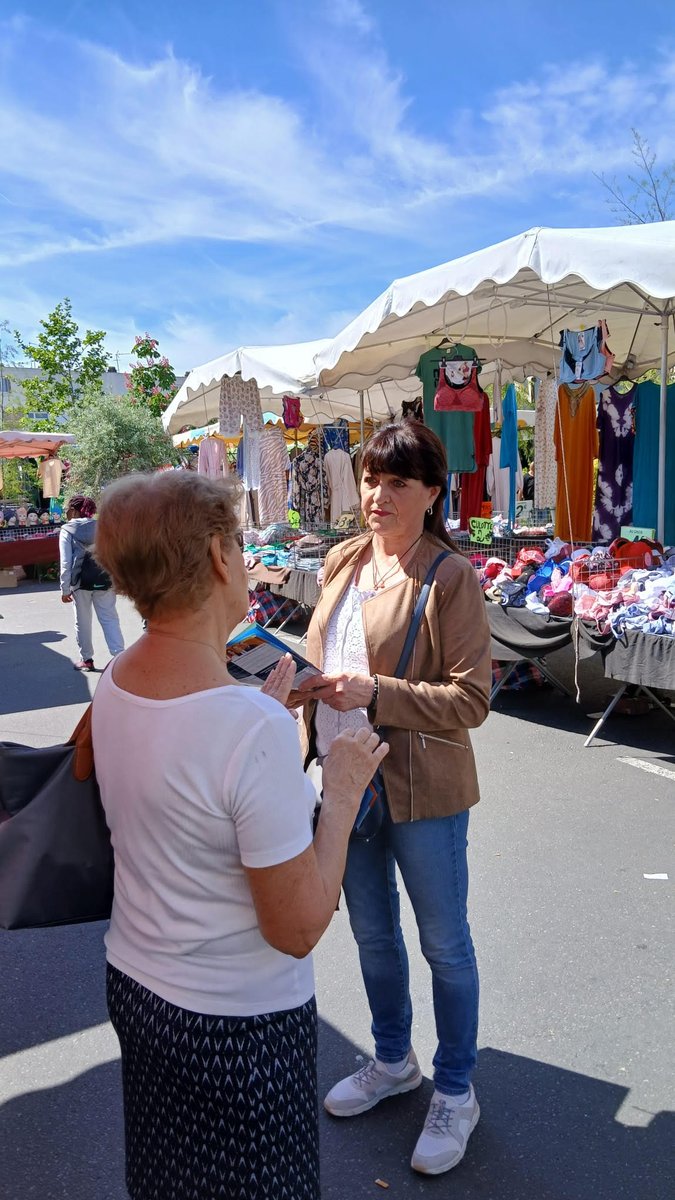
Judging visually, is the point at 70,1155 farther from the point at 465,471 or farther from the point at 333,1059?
the point at 465,471

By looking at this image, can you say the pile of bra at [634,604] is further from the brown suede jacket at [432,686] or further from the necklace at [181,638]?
the necklace at [181,638]

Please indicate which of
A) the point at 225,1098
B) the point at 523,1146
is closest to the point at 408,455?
the point at 225,1098

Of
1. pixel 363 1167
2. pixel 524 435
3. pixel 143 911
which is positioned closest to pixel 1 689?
pixel 363 1167

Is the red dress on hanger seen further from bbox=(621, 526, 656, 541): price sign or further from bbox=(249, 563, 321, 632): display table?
bbox=(621, 526, 656, 541): price sign

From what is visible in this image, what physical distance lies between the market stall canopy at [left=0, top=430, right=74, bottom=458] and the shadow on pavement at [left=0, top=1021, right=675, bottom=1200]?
49.0 ft

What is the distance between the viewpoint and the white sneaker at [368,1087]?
2277mm

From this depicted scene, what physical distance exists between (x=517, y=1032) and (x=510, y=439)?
261 inches

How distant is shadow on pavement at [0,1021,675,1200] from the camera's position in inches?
81.2

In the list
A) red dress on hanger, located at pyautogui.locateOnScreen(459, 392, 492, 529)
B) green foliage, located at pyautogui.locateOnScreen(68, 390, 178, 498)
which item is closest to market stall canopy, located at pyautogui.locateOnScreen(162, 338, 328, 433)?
red dress on hanger, located at pyautogui.locateOnScreen(459, 392, 492, 529)

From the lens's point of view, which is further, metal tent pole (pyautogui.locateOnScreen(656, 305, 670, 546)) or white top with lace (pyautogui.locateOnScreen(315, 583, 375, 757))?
metal tent pole (pyautogui.locateOnScreen(656, 305, 670, 546))

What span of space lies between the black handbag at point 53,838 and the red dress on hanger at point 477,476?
7008mm

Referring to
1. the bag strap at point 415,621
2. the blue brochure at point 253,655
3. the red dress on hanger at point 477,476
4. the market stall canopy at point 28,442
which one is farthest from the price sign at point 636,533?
the market stall canopy at point 28,442

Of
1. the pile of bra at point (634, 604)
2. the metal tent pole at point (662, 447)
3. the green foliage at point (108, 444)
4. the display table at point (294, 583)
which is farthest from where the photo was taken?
the green foliage at point (108, 444)

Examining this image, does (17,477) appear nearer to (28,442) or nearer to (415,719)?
(28,442)
